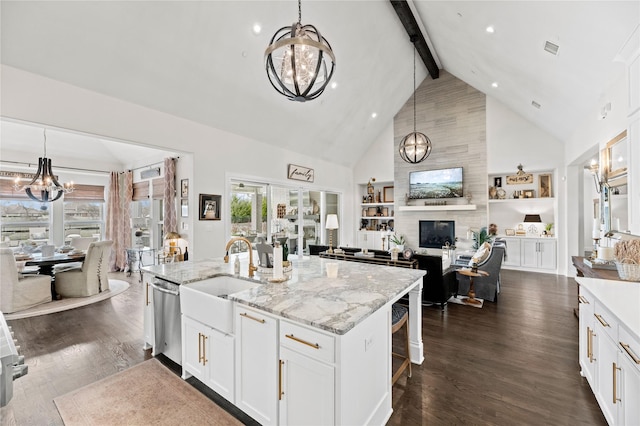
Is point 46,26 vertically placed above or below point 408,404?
above

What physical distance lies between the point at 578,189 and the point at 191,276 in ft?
26.3

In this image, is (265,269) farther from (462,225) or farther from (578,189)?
(578,189)

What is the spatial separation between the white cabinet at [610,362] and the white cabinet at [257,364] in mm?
1947

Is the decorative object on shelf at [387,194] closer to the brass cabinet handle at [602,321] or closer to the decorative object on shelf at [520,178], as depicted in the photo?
the decorative object on shelf at [520,178]

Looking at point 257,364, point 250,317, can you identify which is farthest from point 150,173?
A: point 257,364

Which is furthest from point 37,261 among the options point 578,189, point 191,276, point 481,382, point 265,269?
point 578,189

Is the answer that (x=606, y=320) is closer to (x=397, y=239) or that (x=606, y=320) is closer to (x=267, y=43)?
(x=267, y=43)

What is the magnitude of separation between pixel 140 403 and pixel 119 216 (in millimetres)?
6606

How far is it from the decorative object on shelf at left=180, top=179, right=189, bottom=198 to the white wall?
158mm

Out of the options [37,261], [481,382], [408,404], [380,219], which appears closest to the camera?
[408,404]

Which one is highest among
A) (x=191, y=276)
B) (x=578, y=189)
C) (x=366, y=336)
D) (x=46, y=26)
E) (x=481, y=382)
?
(x=46, y=26)

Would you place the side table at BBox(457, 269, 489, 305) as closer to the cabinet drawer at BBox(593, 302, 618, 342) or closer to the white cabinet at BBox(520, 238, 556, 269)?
the cabinet drawer at BBox(593, 302, 618, 342)

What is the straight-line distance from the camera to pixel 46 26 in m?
2.80

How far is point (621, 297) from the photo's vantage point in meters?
1.90
